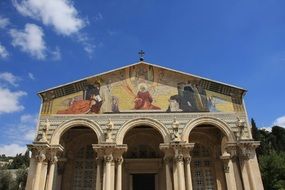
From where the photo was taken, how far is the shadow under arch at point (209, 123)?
15.6 metres

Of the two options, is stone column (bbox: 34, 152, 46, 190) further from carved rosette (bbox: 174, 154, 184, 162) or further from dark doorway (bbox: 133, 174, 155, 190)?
carved rosette (bbox: 174, 154, 184, 162)

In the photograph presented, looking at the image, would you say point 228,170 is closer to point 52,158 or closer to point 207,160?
point 207,160

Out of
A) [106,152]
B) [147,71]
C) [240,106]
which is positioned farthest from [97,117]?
[240,106]

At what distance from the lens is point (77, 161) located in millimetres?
17984

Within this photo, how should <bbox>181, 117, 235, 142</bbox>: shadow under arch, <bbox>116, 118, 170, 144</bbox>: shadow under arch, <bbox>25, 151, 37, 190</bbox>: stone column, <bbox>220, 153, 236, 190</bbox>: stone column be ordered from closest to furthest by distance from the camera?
<bbox>25, 151, 37, 190</bbox>: stone column, <bbox>116, 118, 170, 144</bbox>: shadow under arch, <bbox>181, 117, 235, 142</bbox>: shadow under arch, <bbox>220, 153, 236, 190</bbox>: stone column

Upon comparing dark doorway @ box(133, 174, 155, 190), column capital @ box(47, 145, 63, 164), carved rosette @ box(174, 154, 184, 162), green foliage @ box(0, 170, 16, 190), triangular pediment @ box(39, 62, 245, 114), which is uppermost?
triangular pediment @ box(39, 62, 245, 114)

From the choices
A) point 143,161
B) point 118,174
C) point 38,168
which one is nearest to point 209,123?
point 143,161

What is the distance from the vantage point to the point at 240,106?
54.3 ft

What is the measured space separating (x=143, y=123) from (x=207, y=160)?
540cm

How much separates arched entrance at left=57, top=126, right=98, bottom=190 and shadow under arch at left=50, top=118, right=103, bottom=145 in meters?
1.26

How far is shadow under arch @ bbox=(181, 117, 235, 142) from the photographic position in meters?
15.6

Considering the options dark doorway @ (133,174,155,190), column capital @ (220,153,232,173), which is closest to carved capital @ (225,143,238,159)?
column capital @ (220,153,232,173)

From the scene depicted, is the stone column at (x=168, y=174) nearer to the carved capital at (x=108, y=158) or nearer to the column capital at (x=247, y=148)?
the carved capital at (x=108, y=158)

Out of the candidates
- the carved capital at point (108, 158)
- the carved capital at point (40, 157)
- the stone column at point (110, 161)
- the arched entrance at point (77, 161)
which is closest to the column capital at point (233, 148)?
the stone column at point (110, 161)
